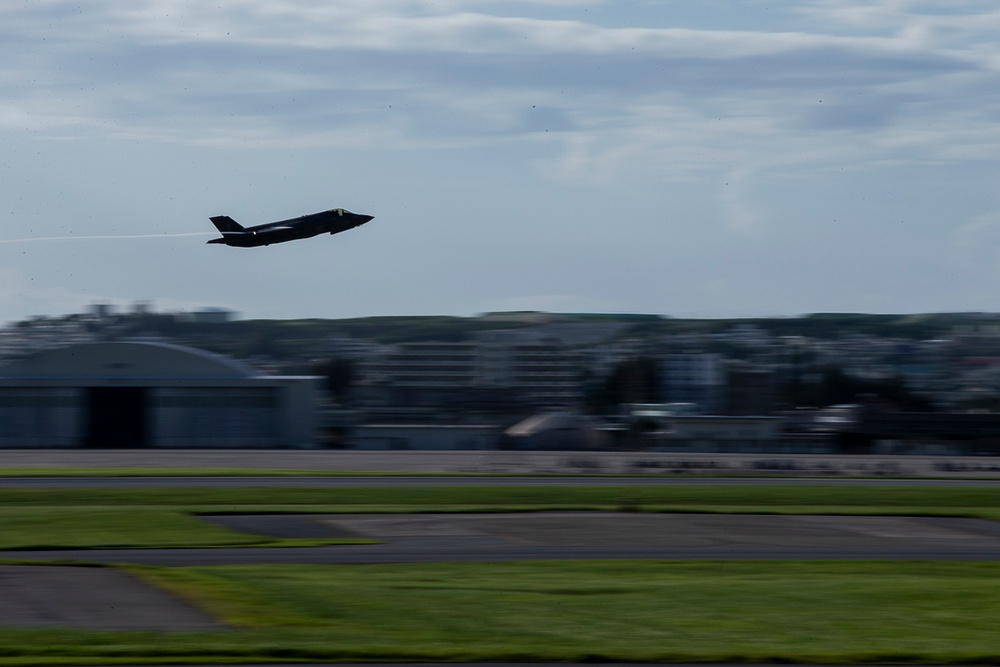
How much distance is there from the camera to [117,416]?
83875 millimetres

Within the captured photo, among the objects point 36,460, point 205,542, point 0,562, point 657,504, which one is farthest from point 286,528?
point 36,460

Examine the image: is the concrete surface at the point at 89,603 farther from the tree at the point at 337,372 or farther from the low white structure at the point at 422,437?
the tree at the point at 337,372

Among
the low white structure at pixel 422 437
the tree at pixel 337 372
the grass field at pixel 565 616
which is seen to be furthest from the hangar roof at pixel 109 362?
the tree at pixel 337 372

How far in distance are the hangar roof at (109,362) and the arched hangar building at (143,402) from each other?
73mm

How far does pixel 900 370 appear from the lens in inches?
7362

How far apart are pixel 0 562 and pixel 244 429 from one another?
204 feet

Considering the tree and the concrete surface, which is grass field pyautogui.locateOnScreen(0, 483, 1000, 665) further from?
the tree

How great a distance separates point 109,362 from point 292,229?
52.3 metres

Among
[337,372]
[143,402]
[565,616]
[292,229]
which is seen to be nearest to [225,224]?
[292,229]

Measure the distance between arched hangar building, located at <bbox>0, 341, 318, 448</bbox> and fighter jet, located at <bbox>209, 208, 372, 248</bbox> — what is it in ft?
155

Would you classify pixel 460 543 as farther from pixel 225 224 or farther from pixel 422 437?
pixel 422 437

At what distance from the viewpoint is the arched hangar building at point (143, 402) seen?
274ft

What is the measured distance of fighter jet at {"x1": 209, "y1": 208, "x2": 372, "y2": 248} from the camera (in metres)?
37.9

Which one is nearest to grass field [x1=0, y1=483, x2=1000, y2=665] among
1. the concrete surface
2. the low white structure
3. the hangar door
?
the concrete surface
